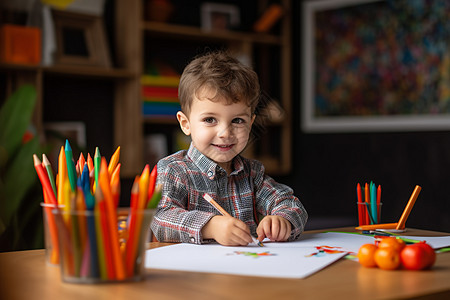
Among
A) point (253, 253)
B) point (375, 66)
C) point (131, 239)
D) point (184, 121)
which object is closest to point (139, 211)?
point (131, 239)

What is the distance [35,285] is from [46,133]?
2459 millimetres

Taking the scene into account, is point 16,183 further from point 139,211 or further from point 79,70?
point 139,211

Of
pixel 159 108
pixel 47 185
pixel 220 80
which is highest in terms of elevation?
pixel 159 108

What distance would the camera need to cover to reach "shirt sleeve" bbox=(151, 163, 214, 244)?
108 cm

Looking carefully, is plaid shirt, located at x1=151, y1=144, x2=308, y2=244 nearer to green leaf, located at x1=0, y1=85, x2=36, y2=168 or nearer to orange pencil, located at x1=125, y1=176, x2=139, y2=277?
orange pencil, located at x1=125, y1=176, x2=139, y2=277

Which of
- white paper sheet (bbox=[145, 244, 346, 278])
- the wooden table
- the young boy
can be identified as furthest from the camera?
the young boy

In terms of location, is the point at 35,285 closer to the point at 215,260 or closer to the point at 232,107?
the point at 215,260

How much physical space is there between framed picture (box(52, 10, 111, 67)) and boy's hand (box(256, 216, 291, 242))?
2282mm

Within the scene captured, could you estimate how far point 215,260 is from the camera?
2.92ft

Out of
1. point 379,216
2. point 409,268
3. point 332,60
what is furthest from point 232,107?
point 332,60

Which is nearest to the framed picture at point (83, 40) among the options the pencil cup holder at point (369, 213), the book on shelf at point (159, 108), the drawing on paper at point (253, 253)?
the book on shelf at point (159, 108)

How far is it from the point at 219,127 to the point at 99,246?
56cm

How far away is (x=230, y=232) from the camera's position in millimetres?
1010

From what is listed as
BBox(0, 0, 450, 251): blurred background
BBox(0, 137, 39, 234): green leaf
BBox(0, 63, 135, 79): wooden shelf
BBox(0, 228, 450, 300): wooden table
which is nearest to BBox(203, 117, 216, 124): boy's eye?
BBox(0, 228, 450, 300): wooden table
